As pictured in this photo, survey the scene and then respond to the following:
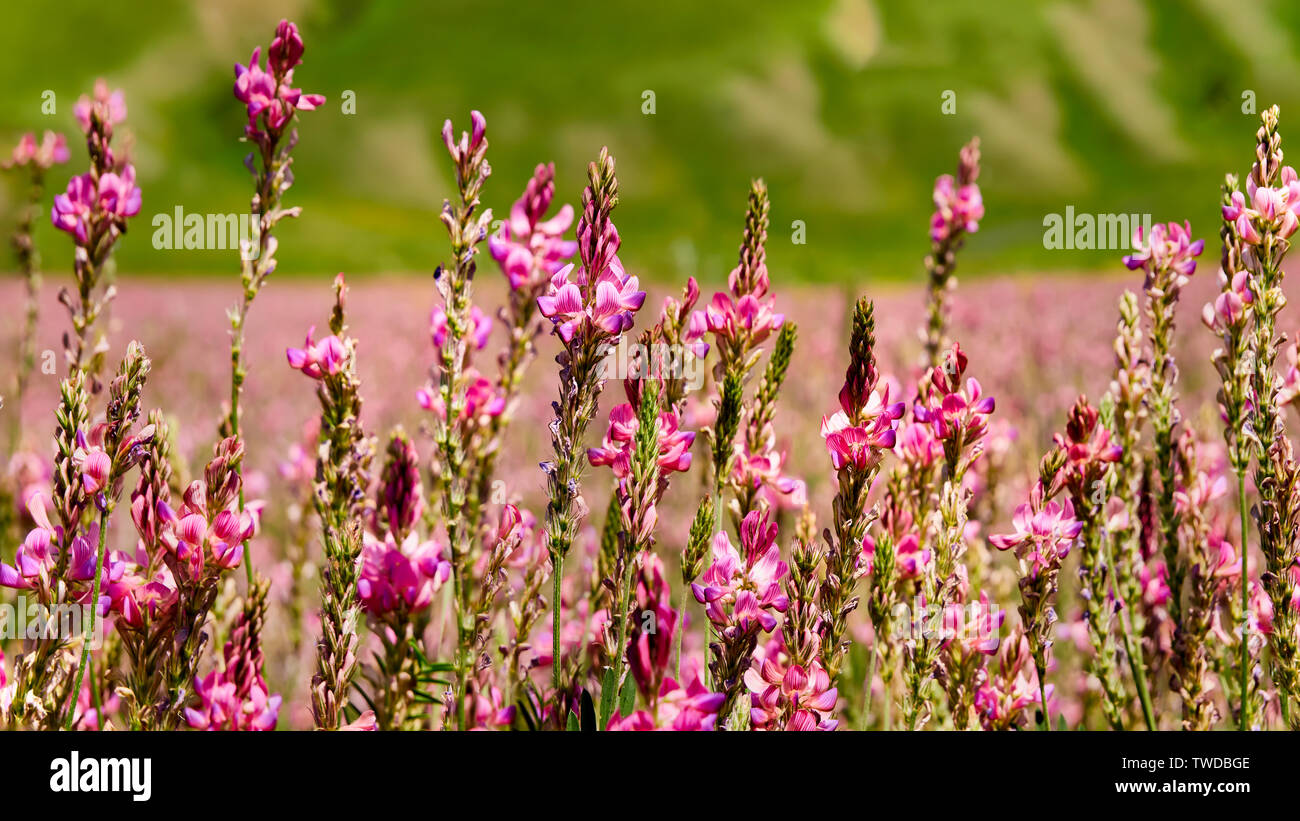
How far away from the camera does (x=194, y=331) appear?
13.8 meters

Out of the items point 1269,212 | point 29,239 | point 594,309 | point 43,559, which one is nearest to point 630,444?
point 594,309

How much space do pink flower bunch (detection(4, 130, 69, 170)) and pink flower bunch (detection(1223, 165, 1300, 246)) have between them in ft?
11.7

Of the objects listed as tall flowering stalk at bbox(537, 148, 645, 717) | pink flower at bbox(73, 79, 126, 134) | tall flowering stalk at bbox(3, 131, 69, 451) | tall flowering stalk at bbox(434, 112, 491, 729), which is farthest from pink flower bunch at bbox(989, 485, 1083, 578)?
tall flowering stalk at bbox(3, 131, 69, 451)

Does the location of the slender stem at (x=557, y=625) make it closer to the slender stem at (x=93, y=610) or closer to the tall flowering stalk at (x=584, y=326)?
the tall flowering stalk at (x=584, y=326)

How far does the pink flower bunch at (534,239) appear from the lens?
2.36m

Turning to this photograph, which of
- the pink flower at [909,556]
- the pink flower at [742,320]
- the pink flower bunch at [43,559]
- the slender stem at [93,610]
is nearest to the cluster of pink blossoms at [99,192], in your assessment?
the pink flower bunch at [43,559]

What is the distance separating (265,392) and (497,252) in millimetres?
8610

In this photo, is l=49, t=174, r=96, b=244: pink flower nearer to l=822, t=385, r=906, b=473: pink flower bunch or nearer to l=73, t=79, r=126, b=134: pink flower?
l=73, t=79, r=126, b=134: pink flower

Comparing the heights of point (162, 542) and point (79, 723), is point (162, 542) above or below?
above

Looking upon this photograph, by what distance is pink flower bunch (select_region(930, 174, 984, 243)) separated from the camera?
3.15 metres

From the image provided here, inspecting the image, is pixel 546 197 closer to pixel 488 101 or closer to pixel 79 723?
pixel 79 723

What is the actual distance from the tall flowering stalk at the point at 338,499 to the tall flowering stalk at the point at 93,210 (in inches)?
29.2

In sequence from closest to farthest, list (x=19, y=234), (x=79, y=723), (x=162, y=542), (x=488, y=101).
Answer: (x=162, y=542)
(x=79, y=723)
(x=19, y=234)
(x=488, y=101)
